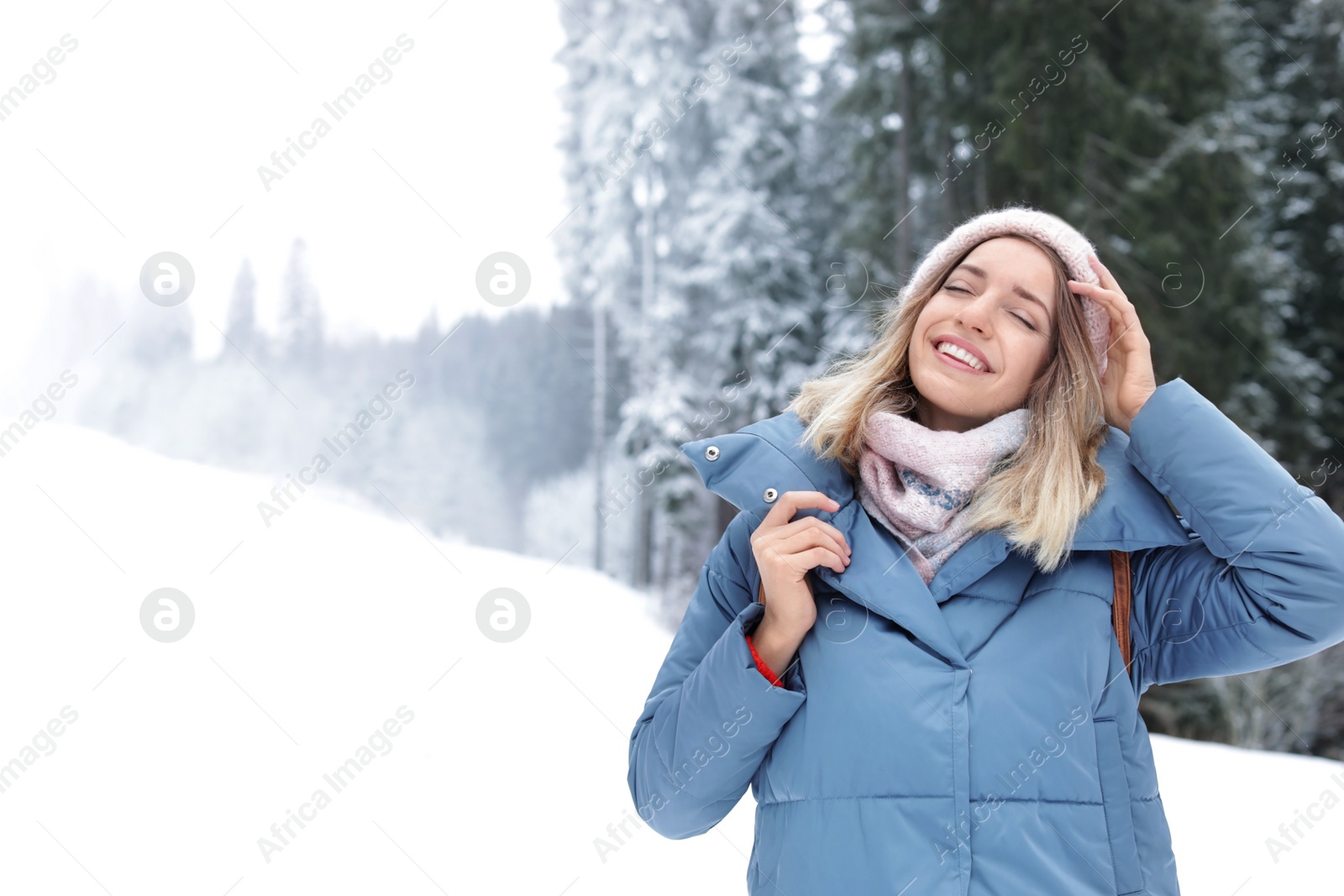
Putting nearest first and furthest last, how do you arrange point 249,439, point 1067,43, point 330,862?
point 330,862 → point 1067,43 → point 249,439

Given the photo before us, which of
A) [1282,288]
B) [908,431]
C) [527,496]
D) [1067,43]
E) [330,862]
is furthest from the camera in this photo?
[527,496]

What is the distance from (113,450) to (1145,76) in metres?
10.5

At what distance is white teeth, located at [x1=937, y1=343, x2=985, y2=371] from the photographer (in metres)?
1.61

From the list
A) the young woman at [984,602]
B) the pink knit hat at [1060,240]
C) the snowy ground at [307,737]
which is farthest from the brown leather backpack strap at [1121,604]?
the snowy ground at [307,737]

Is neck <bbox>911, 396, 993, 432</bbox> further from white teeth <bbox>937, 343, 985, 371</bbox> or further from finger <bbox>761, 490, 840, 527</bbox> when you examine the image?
finger <bbox>761, 490, 840, 527</bbox>

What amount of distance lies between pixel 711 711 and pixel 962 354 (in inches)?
30.6

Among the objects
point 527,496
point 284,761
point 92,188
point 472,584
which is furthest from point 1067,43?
point 527,496

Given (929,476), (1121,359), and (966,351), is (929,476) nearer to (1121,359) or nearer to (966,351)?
(966,351)

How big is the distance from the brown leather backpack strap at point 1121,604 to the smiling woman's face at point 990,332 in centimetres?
34

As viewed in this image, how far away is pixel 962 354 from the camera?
63.4 inches

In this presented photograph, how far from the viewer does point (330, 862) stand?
4.13 meters

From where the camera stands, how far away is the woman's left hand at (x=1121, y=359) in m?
1.59

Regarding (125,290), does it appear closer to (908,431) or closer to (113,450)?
(113,450)

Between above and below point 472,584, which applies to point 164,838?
above
